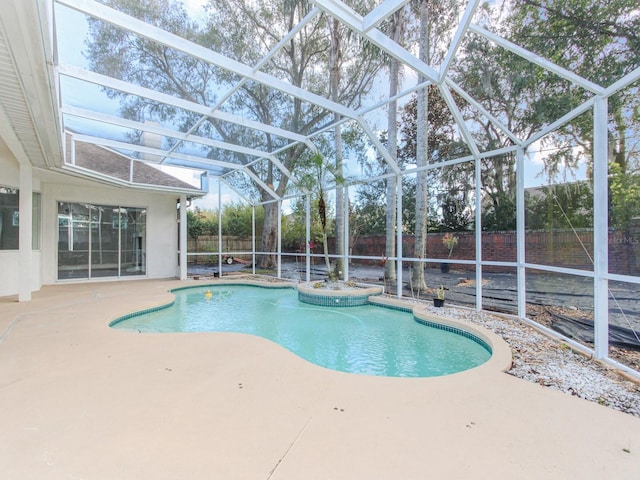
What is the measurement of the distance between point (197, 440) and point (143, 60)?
610 centimetres

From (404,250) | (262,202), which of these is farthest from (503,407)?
(262,202)

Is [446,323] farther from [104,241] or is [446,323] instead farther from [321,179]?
[104,241]

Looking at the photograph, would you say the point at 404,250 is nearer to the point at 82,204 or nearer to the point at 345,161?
the point at 345,161

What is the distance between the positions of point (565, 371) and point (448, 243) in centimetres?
406

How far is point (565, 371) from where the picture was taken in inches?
134

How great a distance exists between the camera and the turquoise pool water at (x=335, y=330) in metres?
4.39

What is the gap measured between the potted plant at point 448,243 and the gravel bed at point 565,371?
7.62 ft

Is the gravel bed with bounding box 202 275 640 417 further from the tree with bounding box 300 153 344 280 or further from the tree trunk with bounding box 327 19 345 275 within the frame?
the tree trunk with bounding box 327 19 345 275

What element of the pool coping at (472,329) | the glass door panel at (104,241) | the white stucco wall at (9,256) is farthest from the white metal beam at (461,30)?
the glass door panel at (104,241)

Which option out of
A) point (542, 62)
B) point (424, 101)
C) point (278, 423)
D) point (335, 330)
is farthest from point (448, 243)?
point (278, 423)

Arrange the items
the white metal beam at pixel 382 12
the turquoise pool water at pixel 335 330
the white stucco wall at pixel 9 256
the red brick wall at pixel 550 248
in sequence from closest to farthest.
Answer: the red brick wall at pixel 550 248 < the white metal beam at pixel 382 12 < the turquoise pool water at pixel 335 330 < the white stucco wall at pixel 9 256

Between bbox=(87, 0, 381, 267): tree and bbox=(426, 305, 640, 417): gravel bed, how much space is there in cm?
560

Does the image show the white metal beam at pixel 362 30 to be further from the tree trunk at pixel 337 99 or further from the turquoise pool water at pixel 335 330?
the tree trunk at pixel 337 99

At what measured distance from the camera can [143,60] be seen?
5.60 metres
